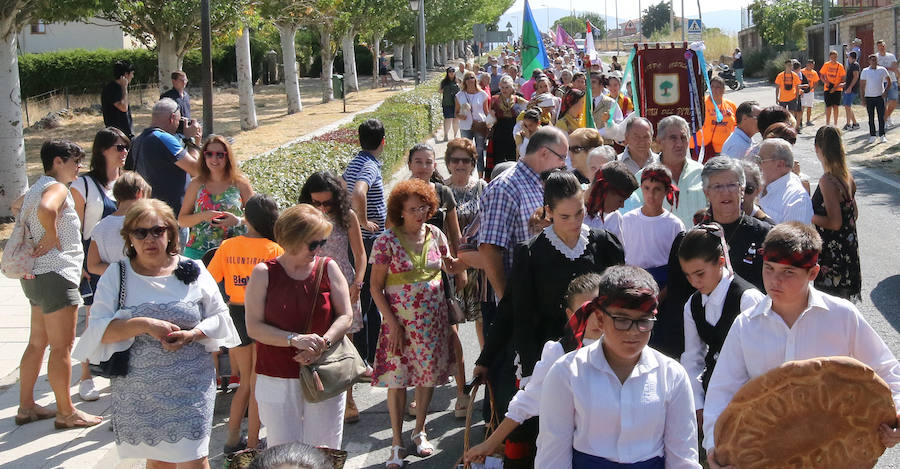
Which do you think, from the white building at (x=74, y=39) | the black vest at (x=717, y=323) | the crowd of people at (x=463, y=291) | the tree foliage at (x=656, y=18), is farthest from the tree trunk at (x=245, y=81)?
the tree foliage at (x=656, y=18)

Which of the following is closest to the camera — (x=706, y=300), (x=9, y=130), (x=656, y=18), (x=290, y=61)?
(x=706, y=300)

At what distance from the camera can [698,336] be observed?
4.27m

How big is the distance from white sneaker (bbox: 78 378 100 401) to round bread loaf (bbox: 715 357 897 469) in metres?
5.08

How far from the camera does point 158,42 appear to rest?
809 inches

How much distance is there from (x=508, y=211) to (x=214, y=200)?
7.34 ft

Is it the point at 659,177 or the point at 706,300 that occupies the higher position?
the point at 659,177

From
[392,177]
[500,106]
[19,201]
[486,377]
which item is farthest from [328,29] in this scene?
[486,377]

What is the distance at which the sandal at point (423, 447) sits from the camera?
566cm

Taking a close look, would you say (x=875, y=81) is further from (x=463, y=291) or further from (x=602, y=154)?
(x=463, y=291)

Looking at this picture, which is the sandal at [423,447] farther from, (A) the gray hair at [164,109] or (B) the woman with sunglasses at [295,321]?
(A) the gray hair at [164,109]

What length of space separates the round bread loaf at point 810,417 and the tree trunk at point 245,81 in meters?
24.9

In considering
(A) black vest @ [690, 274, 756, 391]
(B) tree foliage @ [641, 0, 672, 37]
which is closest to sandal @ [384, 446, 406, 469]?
(A) black vest @ [690, 274, 756, 391]

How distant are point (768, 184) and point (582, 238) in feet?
6.93

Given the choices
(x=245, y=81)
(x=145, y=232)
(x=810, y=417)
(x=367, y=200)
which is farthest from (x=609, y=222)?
(x=245, y=81)
